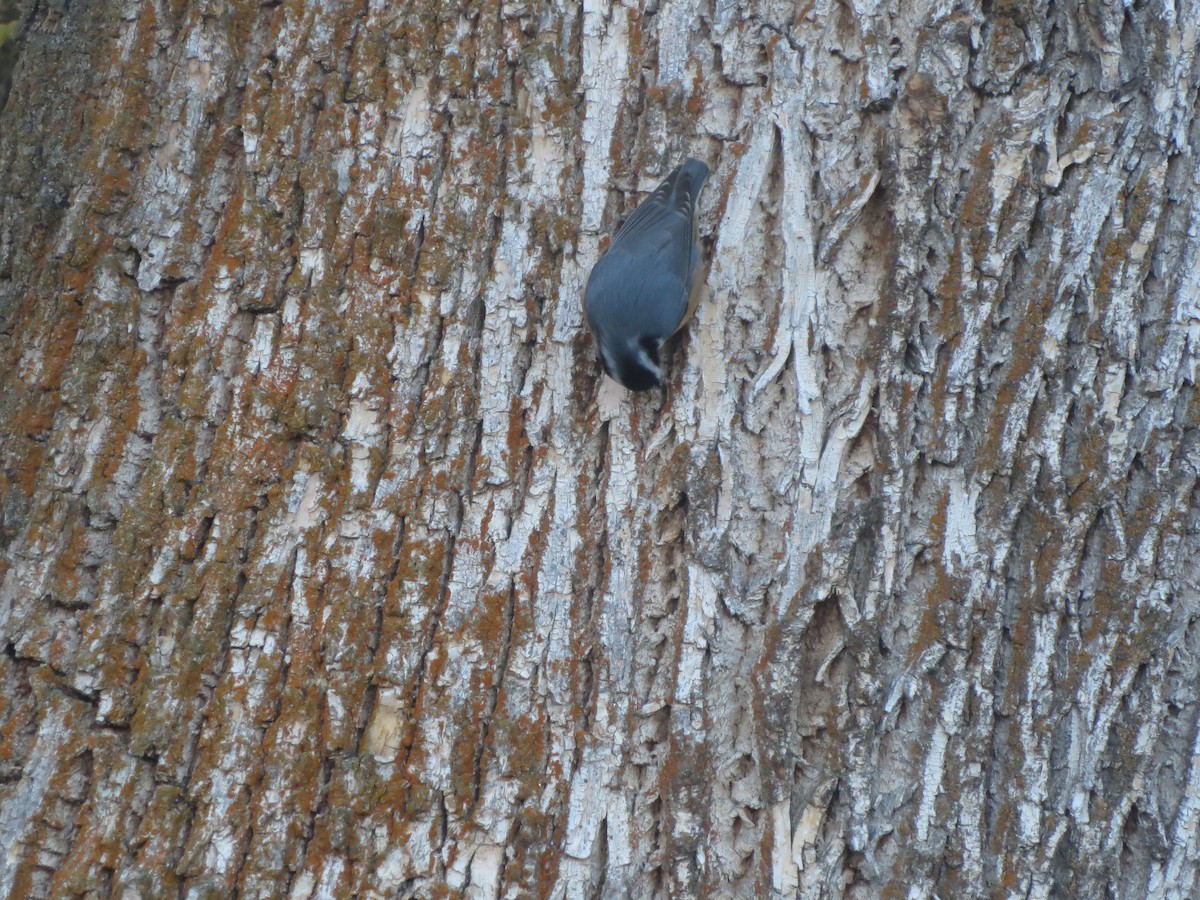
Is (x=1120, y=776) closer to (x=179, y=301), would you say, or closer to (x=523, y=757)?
(x=523, y=757)

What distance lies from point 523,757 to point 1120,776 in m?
0.99

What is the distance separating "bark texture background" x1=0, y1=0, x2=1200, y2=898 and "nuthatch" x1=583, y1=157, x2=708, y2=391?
4 centimetres

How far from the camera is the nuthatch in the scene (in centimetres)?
164

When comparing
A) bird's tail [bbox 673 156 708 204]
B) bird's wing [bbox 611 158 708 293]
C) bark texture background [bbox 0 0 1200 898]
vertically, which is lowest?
bark texture background [bbox 0 0 1200 898]

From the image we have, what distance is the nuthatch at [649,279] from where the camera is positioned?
1639 millimetres

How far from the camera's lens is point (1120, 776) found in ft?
5.17

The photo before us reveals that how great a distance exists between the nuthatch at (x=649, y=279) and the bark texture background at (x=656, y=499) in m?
0.04

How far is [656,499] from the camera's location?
1.61 m

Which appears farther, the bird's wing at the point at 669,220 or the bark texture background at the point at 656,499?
the bird's wing at the point at 669,220

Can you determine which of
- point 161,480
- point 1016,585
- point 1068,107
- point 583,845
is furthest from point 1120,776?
point 161,480

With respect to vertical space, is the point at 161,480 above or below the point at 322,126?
below

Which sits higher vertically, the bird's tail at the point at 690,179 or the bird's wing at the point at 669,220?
the bird's tail at the point at 690,179

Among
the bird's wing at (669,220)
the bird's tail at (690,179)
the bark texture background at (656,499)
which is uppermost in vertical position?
the bird's tail at (690,179)

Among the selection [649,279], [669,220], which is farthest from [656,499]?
[669,220]
